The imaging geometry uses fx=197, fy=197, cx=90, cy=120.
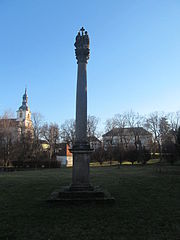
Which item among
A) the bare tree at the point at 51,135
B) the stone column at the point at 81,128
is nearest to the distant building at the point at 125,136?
the bare tree at the point at 51,135

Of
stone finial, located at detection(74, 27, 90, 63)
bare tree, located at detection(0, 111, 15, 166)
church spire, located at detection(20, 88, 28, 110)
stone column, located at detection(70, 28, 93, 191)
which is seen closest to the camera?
stone column, located at detection(70, 28, 93, 191)

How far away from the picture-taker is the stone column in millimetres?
8227

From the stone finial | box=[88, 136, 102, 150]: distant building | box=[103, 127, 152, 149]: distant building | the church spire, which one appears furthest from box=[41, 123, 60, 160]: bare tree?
the stone finial

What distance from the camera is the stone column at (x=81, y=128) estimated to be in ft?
27.0

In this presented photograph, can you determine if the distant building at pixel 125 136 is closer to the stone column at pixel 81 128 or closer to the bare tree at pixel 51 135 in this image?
the bare tree at pixel 51 135

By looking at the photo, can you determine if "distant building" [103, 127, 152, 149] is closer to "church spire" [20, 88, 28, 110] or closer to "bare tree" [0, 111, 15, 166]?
"bare tree" [0, 111, 15, 166]

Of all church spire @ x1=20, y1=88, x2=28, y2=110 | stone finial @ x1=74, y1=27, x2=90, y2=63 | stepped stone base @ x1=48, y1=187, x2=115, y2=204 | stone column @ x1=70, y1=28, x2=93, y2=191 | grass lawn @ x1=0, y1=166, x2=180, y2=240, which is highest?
church spire @ x1=20, y1=88, x2=28, y2=110

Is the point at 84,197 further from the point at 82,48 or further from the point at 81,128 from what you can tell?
the point at 82,48

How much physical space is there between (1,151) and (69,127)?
18889 mm

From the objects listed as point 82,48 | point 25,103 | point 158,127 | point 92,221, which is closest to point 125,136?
point 158,127

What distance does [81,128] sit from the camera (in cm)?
887

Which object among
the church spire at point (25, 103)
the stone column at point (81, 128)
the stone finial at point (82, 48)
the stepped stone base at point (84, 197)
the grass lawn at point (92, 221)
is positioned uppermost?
the church spire at point (25, 103)

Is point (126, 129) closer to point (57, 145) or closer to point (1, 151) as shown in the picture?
point (57, 145)

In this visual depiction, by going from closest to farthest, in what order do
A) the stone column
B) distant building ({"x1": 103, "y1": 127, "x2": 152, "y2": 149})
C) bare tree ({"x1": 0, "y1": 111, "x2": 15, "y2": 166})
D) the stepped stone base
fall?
the stepped stone base
the stone column
bare tree ({"x1": 0, "y1": 111, "x2": 15, "y2": 166})
distant building ({"x1": 103, "y1": 127, "x2": 152, "y2": 149})
